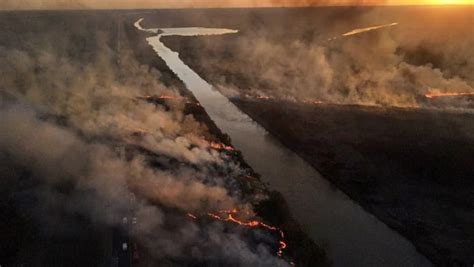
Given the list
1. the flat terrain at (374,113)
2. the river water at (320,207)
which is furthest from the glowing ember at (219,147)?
the flat terrain at (374,113)

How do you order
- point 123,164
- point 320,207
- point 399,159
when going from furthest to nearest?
point 399,159
point 123,164
point 320,207

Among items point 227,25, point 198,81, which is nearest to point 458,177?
point 198,81

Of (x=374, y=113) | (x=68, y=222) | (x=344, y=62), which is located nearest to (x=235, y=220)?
(x=68, y=222)

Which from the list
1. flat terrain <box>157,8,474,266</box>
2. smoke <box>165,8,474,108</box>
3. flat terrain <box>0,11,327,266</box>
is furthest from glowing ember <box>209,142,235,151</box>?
smoke <box>165,8,474,108</box>

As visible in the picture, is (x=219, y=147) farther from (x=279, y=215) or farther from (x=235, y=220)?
(x=235, y=220)

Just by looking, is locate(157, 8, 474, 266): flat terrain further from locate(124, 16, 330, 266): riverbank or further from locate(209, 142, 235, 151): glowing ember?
locate(209, 142, 235, 151): glowing ember

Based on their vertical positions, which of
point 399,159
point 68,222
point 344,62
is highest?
point 344,62

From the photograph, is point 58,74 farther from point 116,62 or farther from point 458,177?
point 458,177

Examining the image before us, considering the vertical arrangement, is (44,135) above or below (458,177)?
above
